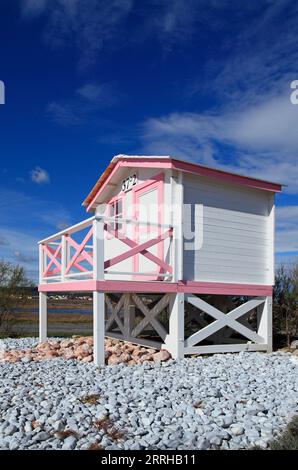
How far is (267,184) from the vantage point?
1098cm

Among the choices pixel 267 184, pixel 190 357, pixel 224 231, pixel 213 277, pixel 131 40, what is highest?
pixel 131 40

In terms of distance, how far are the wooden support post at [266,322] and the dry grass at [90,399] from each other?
608 cm

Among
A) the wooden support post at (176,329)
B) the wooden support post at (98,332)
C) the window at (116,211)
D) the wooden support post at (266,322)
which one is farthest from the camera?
the window at (116,211)

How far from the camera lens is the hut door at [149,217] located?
32.8 feet

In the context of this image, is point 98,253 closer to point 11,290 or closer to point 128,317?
point 128,317

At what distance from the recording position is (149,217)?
10.5 metres

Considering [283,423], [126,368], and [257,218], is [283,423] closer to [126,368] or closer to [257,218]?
[126,368]

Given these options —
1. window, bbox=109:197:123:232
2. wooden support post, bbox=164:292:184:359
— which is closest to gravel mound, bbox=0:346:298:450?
wooden support post, bbox=164:292:184:359

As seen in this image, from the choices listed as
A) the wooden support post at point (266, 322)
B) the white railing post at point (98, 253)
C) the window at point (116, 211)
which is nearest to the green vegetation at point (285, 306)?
the wooden support post at point (266, 322)

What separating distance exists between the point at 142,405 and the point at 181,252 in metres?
4.33

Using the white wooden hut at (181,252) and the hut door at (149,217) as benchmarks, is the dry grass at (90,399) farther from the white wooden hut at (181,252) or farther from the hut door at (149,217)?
the hut door at (149,217)

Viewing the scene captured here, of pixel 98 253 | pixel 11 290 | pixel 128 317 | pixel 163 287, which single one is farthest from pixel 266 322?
pixel 11 290

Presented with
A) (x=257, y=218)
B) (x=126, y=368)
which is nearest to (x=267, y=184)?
(x=257, y=218)

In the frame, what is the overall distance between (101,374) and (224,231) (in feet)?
15.2
